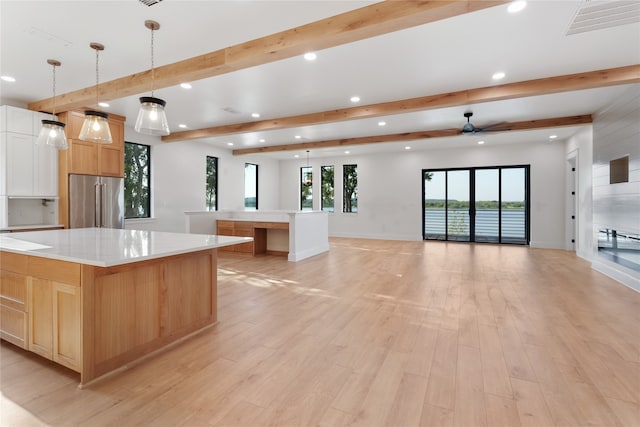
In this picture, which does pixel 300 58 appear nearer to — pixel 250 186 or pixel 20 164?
pixel 20 164

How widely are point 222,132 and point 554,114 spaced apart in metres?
6.89

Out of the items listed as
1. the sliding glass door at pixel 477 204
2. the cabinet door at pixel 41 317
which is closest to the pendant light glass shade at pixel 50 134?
the cabinet door at pixel 41 317

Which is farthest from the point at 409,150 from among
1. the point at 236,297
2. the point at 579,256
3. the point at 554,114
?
the point at 236,297

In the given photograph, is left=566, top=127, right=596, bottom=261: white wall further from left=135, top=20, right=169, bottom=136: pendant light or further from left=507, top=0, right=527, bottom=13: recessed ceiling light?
left=135, top=20, right=169, bottom=136: pendant light

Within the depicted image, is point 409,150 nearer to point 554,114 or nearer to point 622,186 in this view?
point 554,114

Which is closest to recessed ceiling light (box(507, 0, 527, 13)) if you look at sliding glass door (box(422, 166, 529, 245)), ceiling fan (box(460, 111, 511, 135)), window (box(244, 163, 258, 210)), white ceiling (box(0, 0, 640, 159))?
white ceiling (box(0, 0, 640, 159))

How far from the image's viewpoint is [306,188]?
1148cm

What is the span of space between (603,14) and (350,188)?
8.24m

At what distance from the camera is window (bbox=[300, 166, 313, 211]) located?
37.3 feet

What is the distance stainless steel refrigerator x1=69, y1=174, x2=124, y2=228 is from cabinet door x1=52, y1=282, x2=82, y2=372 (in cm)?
374

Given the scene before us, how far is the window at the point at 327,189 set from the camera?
36.1ft

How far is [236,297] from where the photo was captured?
3816 mm

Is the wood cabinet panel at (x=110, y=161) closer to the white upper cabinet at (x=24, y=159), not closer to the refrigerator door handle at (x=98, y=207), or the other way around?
the refrigerator door handle at (x=98, y=207)

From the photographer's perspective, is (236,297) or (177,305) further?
(236,297)
